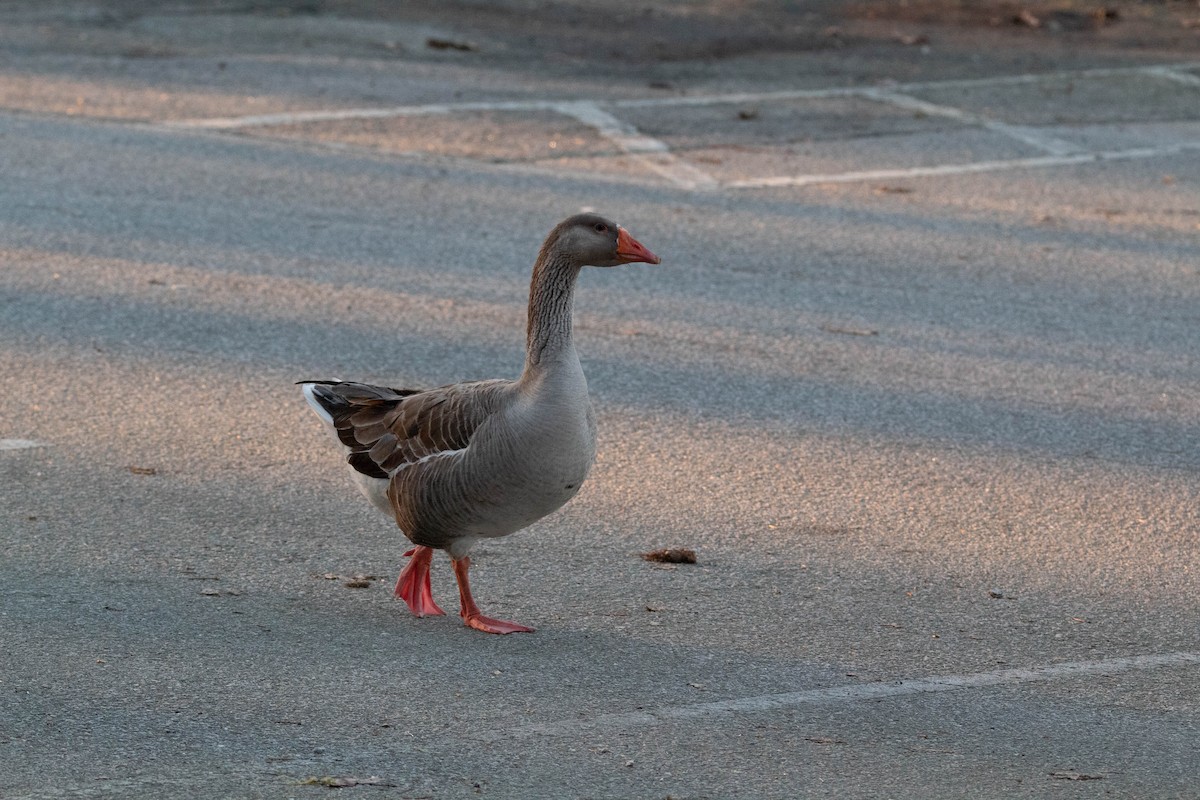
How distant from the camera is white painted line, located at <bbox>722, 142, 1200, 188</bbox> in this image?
11023 mm

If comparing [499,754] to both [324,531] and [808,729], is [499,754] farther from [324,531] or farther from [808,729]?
[324,531]

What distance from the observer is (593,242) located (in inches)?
200

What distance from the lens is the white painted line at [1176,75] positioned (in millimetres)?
14148

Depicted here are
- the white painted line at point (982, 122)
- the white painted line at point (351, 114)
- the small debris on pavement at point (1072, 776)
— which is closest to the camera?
the small debris on pavement at point (1072, 776)

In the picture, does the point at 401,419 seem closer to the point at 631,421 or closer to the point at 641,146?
the point at 631,421

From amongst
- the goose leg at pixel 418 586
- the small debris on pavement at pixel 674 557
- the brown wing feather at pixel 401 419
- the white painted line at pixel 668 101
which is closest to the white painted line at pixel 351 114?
the white painted line at pixel 668 101

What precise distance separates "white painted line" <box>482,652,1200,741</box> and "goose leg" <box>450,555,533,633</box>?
66 cm

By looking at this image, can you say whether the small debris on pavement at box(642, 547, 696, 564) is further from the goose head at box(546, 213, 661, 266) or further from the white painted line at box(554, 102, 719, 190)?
the white painted line at box(554, 102, 719, 190)

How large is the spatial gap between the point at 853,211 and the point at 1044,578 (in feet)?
17.1

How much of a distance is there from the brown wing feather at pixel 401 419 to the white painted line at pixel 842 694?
1016 mm

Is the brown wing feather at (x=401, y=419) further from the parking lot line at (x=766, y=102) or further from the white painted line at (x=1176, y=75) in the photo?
the white painted line at (x=1176, y=75)

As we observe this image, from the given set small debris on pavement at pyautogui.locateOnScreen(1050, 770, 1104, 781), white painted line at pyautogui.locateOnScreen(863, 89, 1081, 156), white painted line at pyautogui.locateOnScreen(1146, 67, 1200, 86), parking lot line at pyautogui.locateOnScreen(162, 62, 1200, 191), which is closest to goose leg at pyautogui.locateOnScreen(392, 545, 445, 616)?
small debris on pavement at pyautogui.locateOnScreen(1050, 770, 1104, 781)

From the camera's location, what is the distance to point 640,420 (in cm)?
704

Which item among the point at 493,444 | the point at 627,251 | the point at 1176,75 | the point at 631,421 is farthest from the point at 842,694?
the point at 1176,75
